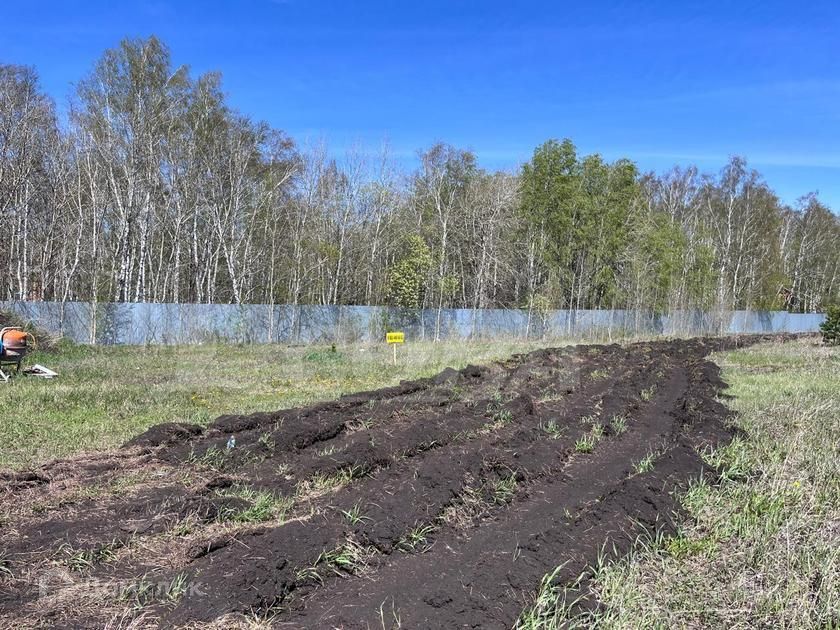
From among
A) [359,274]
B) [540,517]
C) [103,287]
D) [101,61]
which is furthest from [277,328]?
[540,517]

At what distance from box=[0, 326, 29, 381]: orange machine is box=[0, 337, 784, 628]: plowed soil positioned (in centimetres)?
608

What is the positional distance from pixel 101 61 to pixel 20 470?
70.0ft

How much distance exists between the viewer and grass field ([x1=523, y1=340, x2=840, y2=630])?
120 inches

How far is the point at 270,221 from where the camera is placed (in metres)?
26.6

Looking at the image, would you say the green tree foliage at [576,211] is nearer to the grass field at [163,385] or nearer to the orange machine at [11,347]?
the grass field at [163,385]

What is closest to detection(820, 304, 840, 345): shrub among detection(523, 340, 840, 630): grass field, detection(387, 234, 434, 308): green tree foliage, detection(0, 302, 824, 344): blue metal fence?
detection(0, 302, 824, 344): blue metal fence

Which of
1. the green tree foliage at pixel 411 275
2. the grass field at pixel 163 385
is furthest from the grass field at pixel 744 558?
the green tree foliage at pixel 411 275

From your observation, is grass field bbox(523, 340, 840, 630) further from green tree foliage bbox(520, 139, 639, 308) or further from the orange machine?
green tree foliage bbox(520, 139, 639, 308)

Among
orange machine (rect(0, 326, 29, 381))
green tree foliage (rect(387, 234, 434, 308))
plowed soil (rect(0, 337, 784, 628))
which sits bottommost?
plowed soil (rect(0, 337, 784, 628))

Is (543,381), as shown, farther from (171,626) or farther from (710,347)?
(710,347)

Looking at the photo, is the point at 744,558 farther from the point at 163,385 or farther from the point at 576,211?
the point at 576,211

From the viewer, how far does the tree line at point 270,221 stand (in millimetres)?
21578

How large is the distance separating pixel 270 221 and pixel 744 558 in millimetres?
25305

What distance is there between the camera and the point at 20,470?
5445 millimetres
